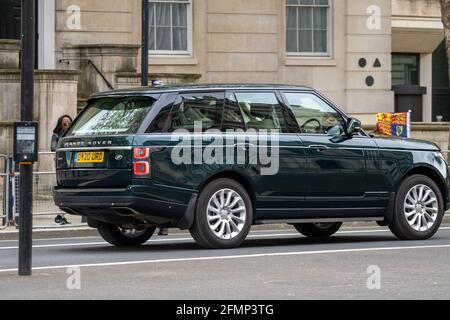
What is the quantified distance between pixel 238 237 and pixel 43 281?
3.76 m

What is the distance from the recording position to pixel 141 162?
573 inches

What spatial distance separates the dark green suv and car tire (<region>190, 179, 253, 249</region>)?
0.01m

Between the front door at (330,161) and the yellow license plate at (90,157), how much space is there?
2464 millimetres

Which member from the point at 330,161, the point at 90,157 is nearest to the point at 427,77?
→ the point at 330,161

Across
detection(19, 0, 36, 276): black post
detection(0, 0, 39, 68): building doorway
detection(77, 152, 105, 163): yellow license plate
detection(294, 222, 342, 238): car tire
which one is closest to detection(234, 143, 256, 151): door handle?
detection(77, 152, 105, 163): yellow license plate

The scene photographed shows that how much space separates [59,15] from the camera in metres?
28.4

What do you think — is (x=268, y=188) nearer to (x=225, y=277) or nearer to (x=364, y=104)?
(x=225, y=277)

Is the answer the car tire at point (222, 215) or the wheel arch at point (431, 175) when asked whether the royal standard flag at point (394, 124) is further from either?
the car tire at point (222, 215)

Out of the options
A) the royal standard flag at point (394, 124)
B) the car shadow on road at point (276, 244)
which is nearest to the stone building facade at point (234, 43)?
the royal standard flag at point (394, 124)

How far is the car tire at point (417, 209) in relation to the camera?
16.4 metres

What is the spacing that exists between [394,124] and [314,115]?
8607 millimetres

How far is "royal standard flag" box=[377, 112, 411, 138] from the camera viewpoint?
79.0 feet

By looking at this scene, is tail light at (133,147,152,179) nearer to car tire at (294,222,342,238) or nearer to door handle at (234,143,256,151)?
door handle at (234,143,256,151)

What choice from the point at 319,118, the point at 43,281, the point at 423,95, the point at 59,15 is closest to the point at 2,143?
the point at 59,15
